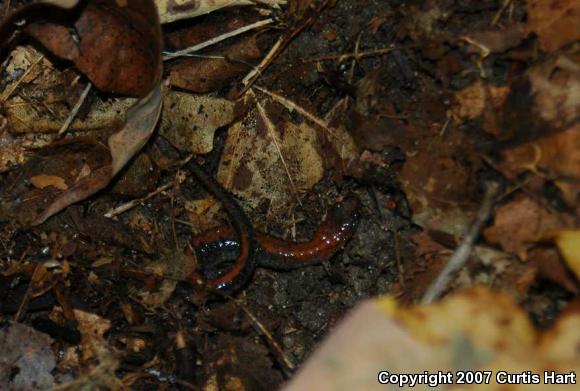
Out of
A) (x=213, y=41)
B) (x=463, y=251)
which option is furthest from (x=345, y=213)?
(x=213, y=41)

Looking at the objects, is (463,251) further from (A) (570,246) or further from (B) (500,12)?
(B) (500,12)

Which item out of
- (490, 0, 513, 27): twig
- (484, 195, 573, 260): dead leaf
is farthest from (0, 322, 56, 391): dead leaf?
(490, 0, 513, 27): twig

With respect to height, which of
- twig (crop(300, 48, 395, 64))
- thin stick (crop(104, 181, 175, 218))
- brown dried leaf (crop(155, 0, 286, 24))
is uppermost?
brown dried leaf (crop(155, 0, 286, 24))

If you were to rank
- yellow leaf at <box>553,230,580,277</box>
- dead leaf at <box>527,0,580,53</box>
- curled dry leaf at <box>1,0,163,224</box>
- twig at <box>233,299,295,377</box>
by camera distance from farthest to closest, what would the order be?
twig at <box>233,299,295,377</box>, curled dry leaf at <box>1,0,163,224</box>, dead leaf at <box>527,0,580,53</box>, yellow leaf at <box>553,230,580,277</box>

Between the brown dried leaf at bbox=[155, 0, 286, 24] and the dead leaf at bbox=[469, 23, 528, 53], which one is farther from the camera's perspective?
the brown dried leaf at bbox=[155, 0, 286, 24]

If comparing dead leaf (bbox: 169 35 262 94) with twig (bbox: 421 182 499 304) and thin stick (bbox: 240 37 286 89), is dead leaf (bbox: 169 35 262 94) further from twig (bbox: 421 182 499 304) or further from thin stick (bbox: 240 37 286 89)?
twig (bbox: 421 182 499 304)
